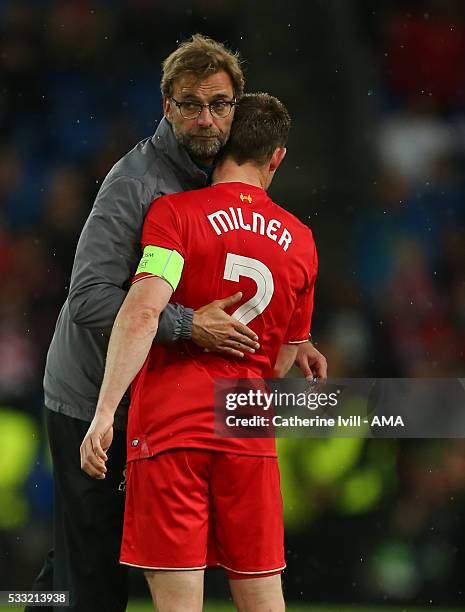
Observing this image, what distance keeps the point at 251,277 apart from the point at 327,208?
111 inches

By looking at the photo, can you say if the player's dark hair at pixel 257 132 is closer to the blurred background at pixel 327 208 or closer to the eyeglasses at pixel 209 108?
the eyeglasses at pixel 209 108

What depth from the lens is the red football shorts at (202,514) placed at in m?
2.26

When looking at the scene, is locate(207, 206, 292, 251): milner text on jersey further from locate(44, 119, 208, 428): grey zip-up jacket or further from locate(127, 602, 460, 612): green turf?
locate(127, 602, 460, 612): green turf

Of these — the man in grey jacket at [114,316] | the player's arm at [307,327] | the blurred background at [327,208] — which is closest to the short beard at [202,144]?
the man in grey jacket at [114,316]

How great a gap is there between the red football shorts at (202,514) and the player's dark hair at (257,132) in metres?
0.71

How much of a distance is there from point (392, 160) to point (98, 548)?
3250mm

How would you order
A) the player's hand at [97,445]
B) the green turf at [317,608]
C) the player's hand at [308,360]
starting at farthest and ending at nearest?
the green turf at [317,608], the player's hand at [308,360], the player's hand at [97,445]

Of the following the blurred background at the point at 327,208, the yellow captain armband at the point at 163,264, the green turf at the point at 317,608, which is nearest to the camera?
the yellow captain armband at the point at 163,264

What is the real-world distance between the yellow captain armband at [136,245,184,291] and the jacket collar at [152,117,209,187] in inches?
14.5

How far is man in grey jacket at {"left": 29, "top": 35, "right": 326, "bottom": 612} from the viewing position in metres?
2.40

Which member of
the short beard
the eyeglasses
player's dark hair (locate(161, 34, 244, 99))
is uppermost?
player's dark hair (locate(161, 34, 244, 99))

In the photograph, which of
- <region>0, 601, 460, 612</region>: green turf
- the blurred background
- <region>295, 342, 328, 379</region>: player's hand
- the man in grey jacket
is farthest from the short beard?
<region>0, 601, 460, 612</region>: green turf

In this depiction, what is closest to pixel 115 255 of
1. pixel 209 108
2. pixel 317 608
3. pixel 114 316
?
pixel 114 316

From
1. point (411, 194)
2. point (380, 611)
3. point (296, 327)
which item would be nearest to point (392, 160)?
point (411, 194)
